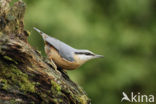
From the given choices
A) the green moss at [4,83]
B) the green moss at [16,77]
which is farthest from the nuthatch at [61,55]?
the green moss at [4,83]

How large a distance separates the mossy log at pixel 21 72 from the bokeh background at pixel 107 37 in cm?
297

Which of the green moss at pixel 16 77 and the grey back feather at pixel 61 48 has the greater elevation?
the grey back feather at pixel 61 48

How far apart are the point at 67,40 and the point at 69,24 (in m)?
0.36

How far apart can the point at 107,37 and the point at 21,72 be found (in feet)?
14.8

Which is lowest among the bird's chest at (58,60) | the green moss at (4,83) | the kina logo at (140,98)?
the kina logo at (140,98)

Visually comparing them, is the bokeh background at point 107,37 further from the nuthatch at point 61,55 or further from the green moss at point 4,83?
the green moss at point 4,83

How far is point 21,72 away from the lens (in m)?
3.74

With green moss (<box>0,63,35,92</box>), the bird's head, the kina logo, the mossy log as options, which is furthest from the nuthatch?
the kina logo

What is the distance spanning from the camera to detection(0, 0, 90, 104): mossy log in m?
3.61

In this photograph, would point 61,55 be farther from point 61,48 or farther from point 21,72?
point 21,72

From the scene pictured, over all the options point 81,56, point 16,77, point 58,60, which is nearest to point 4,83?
point 16,77

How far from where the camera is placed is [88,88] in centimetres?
802

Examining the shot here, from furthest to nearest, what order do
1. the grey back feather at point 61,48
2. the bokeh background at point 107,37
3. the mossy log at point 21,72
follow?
the bokeh background at point 107,37
the grey back feather at point 61,48
the mossy log at point 21,72

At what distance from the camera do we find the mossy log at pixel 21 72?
361cm
